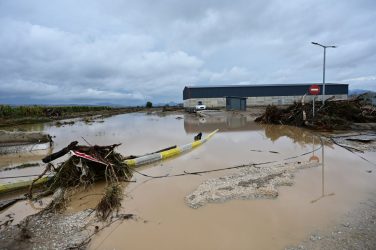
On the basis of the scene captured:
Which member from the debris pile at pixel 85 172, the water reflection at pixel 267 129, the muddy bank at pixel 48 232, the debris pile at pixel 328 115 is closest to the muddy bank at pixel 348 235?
the muddy bank at pixel 48 232

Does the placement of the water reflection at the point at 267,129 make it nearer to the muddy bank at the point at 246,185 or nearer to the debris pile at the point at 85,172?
the muddy bank at the point at 246,185

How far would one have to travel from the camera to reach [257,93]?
58.2m

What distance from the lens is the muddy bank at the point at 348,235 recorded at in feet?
14.2

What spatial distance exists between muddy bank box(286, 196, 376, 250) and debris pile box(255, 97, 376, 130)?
15057mm

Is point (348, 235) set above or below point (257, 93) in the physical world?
below

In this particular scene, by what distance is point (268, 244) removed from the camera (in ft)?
15.0

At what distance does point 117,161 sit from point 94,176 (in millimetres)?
830

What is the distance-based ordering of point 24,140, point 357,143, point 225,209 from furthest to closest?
point 24,140 < point 357,143 < point 225,209

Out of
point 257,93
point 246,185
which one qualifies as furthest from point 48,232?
point 257,93

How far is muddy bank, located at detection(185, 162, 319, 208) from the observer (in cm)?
657

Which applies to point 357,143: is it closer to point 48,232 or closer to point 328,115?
point 328,115

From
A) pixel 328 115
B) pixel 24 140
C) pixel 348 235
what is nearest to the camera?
pixel 348 235

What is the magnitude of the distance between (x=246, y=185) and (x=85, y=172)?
4.61 m

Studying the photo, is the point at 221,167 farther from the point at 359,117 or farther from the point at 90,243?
the point at 359,117
